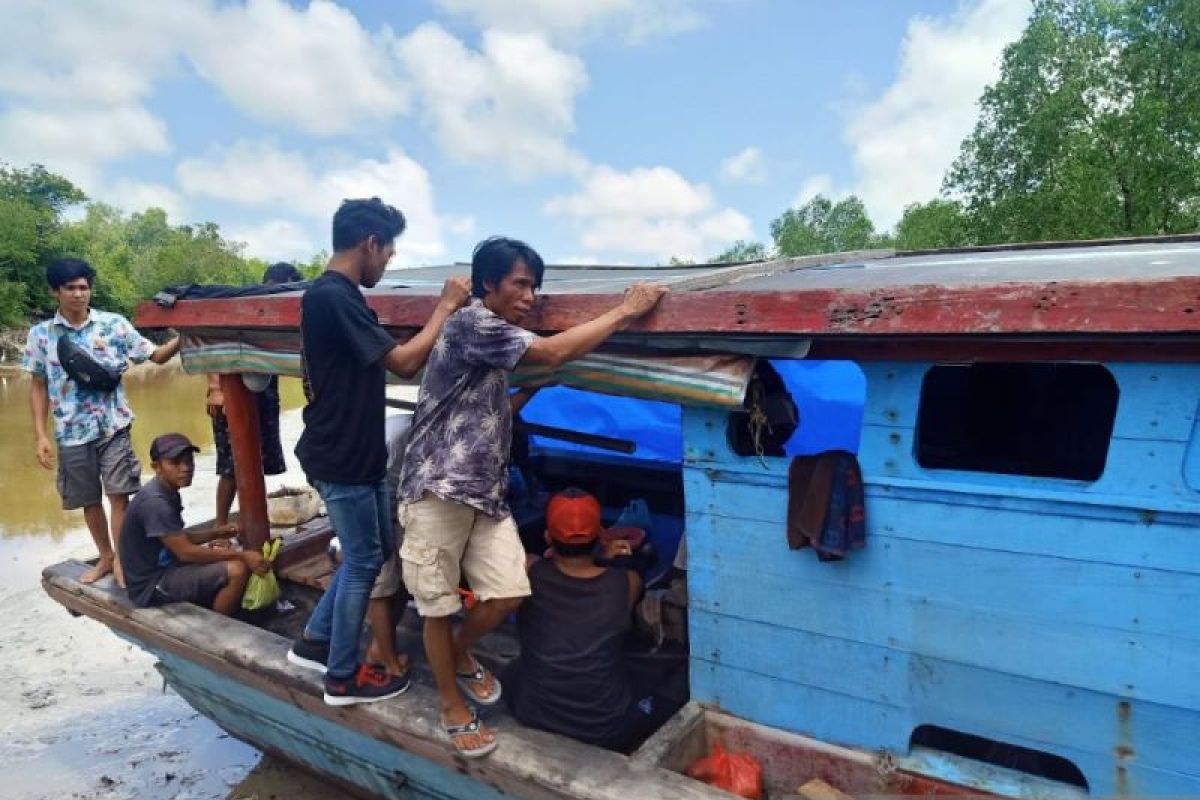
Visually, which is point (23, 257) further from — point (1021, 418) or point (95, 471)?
point (1021, 418)

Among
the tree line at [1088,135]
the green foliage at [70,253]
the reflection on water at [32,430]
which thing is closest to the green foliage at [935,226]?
the tree line at [1088,135]

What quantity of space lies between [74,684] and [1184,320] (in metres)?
7.20

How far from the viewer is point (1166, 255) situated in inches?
109

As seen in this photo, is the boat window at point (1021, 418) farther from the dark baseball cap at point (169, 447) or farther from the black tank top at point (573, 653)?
the dark baseball cap at point (169, 447)

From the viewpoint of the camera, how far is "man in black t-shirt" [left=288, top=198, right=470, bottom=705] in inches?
101

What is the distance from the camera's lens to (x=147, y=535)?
12.7 feet

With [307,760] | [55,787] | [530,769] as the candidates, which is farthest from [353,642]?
[55,787]

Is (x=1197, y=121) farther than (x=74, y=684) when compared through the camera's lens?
Yes

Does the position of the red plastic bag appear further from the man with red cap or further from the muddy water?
the muddy water

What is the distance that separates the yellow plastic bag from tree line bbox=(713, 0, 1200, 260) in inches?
608

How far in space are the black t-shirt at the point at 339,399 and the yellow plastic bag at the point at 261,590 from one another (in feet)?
5.50

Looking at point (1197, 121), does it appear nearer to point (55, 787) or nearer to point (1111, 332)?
point (1111, 332)

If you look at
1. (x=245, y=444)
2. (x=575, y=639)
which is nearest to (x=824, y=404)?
(x=575, y=639)

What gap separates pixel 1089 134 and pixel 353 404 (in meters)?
19.1
